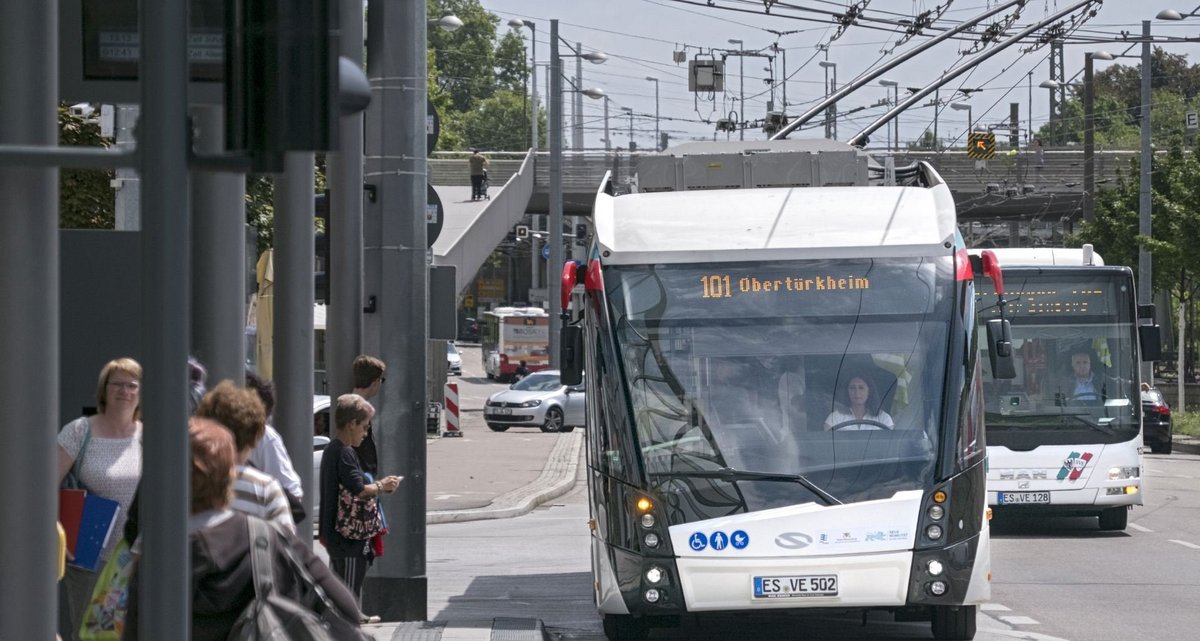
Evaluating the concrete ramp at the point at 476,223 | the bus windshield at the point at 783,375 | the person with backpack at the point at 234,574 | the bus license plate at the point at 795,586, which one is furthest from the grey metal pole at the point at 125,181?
the concrete ramp at the point at 476,223

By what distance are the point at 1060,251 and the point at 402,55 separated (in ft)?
35.8

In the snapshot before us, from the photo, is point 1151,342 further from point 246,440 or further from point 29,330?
point 29,330

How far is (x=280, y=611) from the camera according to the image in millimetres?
4918

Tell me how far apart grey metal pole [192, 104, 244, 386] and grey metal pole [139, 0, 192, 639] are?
3.55 meters

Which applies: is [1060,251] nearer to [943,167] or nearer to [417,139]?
[417,139]

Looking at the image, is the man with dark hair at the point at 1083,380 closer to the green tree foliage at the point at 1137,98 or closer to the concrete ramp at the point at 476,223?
the concrete ramp at the point at 476,223

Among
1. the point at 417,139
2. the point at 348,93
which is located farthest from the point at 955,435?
the point at 348,93

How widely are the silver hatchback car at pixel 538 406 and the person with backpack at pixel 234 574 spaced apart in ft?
111

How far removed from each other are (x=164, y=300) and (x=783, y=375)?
288 inches

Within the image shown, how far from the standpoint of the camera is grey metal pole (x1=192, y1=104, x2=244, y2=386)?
750cm

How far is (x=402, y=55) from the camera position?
34.7 feet

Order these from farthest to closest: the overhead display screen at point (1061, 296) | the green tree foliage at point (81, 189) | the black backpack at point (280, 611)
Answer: the green tree foliage at point (81, 189) → the overhead display screen at point (1061, 296) → the black backpack at point (280, 611)

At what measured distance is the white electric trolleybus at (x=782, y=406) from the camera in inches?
402

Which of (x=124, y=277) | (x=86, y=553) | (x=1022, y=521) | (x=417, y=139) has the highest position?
(x=417, y=139)
